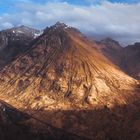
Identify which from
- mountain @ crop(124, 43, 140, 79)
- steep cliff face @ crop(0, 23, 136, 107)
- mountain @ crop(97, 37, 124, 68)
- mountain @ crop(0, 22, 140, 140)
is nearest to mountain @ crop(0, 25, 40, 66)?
mountain @ crop(0, 22, 140, 140)

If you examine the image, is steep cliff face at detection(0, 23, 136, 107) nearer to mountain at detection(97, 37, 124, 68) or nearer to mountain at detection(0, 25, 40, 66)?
mountain at detection(0, 25, 40, 66)

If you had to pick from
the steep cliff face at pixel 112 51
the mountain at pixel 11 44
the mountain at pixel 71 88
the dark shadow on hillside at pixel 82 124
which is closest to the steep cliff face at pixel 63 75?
the mountain at pixel 71 88

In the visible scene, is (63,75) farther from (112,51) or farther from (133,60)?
(112,51)

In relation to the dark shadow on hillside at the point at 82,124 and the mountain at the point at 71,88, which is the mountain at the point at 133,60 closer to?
the mountain at the point at 71,88

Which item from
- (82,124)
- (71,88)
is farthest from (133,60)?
(82,124)

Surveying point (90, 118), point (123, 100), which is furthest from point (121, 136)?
point (123, 100)

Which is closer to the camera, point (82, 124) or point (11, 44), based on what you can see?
point (82, 124)
